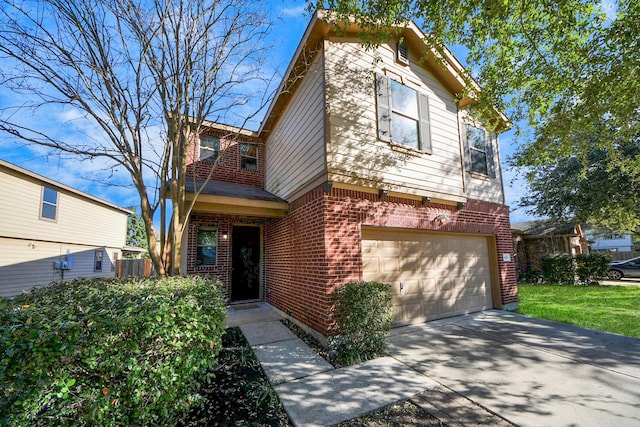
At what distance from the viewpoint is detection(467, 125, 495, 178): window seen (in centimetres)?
→ 752

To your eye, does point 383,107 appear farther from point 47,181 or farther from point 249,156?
point 47,181

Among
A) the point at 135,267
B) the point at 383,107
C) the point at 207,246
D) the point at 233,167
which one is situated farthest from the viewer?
the point at 135,267

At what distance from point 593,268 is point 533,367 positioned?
1287cm

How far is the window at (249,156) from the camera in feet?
30.9

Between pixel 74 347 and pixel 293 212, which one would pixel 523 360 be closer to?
pixel 293 212

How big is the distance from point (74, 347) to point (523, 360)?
5407mm

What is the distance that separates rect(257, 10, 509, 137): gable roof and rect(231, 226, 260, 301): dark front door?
3.67 meters

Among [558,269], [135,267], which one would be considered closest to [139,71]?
[135,267]

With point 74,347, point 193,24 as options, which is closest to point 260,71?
point 193,24

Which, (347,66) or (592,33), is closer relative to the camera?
(592,33)

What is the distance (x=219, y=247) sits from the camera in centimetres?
802

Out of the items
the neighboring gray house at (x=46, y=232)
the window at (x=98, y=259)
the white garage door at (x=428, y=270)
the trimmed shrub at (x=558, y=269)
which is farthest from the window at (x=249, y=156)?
the trimmed shrub at (x=558, y=269)

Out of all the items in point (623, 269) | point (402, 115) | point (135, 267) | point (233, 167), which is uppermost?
point (402, 115)

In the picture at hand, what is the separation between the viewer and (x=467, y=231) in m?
6.75
